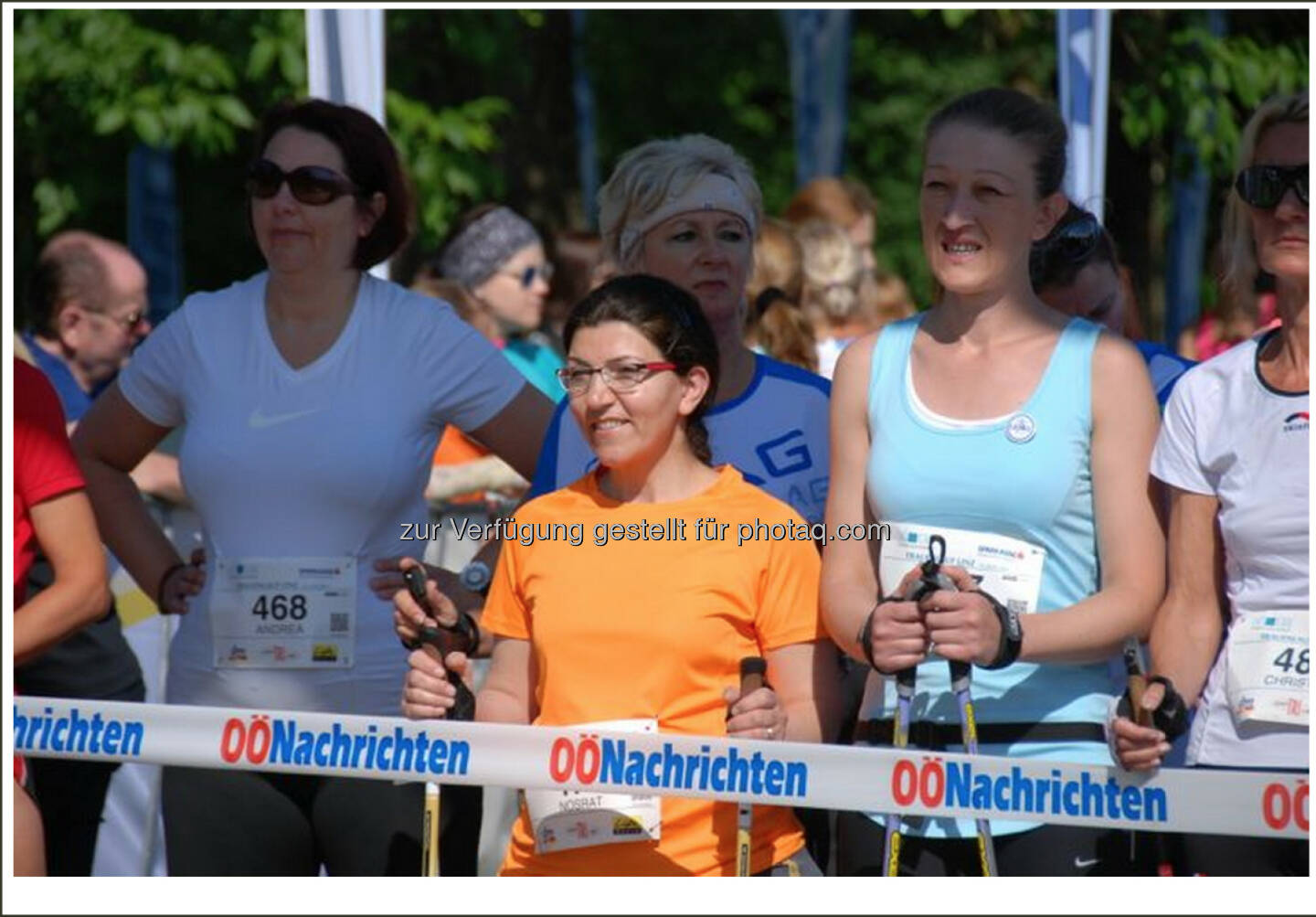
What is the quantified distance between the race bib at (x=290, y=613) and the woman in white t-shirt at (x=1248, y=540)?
160 centimetres

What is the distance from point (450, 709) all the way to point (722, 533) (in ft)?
1.95

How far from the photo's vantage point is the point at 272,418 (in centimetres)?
435

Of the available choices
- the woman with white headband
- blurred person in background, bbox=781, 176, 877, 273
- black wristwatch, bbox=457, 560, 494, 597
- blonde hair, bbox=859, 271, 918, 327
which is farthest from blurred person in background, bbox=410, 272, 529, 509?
blurred person in background, bbox=781, 176, 877, 273

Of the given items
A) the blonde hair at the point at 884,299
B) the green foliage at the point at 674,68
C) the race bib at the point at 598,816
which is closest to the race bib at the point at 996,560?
the race bib at the point at 598,816

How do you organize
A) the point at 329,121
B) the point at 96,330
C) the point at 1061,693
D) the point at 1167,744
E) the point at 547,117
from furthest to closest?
the point at 547,117 < the point at 96,330 < the point at 329,121 < the point at 1061,693 < the point at 1167,744

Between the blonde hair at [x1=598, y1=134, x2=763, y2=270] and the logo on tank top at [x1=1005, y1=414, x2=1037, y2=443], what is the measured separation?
46.8 inches

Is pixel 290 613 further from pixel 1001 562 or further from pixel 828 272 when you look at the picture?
pixel 828 272

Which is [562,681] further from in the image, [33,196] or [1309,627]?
[33,196]

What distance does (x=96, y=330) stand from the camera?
22.1 feet

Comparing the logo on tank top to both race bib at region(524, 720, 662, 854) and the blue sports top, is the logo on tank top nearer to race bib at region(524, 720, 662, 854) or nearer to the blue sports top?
the blue sports top

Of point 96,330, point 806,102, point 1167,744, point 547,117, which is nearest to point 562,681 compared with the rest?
point 1167,744

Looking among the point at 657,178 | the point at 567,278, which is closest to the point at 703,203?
the point at 657,178

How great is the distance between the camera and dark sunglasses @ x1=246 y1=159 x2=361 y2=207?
4445 millimetres

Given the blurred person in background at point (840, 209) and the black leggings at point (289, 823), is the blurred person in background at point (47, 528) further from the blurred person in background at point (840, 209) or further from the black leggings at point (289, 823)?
the blurred person in background at point (840, 209)
